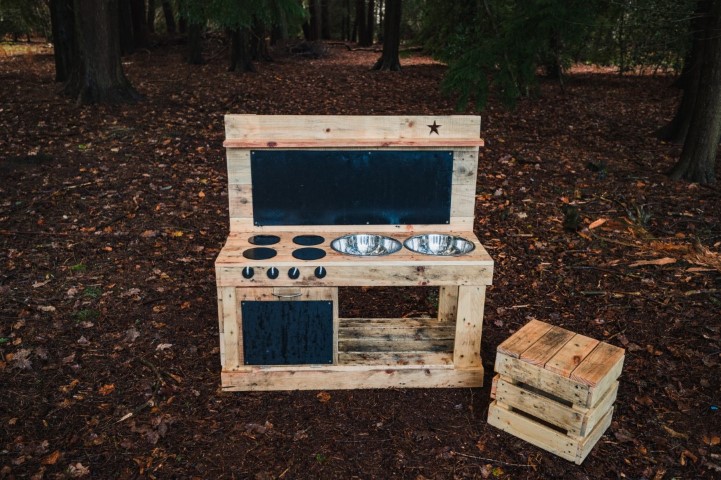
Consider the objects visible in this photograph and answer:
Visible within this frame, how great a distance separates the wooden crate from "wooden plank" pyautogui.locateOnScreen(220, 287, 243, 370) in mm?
1753

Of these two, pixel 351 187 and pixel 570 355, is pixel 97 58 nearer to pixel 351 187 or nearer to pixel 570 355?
pixel 351 187

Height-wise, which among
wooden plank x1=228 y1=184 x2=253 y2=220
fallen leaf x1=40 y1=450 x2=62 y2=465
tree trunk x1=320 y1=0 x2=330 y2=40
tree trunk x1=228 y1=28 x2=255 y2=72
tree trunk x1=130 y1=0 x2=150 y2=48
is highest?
tree trunk x1=320 y1=0 x2=330 y2=40

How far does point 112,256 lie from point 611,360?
15.7ft

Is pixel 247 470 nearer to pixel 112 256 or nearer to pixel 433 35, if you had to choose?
pixel 112 256

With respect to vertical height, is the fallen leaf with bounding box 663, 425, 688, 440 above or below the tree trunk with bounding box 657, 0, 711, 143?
below

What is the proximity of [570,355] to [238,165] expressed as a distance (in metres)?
2.63

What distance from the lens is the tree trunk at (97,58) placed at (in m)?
9.82

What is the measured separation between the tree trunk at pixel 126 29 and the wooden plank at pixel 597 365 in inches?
709

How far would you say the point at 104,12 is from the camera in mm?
9938

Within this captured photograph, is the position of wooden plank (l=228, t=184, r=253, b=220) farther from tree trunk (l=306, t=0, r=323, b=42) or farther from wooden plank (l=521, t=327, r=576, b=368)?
tree trunk (l=306, t=0, r=323, b=42)

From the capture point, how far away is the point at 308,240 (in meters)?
4.24

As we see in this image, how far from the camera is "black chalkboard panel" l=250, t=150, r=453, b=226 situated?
430 cm

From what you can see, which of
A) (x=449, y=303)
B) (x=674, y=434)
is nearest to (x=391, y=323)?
(x=449, y=303)

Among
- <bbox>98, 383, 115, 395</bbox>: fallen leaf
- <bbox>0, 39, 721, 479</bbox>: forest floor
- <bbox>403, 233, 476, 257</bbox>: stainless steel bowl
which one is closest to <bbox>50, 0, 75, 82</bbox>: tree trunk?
<bbox>0, 39, 721, 479</bbox>: forest floor
